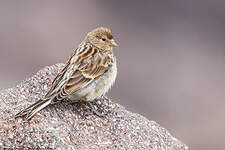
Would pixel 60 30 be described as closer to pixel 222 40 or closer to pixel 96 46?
pixel 222 40

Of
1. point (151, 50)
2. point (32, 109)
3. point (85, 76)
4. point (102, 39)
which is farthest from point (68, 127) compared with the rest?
point (151, 50)

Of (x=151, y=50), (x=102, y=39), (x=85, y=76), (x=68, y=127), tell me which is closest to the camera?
(x=68, y=127)

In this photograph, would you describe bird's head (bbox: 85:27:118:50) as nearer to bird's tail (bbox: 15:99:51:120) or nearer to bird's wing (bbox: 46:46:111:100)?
bird's wing (bbox: 46:46:111:100)

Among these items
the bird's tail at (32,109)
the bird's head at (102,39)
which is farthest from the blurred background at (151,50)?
the bird's tail at (32,109)

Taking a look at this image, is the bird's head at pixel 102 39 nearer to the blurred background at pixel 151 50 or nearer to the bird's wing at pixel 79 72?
the bird's wing at pixel 79 72

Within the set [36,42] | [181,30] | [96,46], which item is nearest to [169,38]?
[181,30]

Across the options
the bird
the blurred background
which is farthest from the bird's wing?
the blurred background

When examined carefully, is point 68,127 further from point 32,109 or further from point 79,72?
point 79,72
